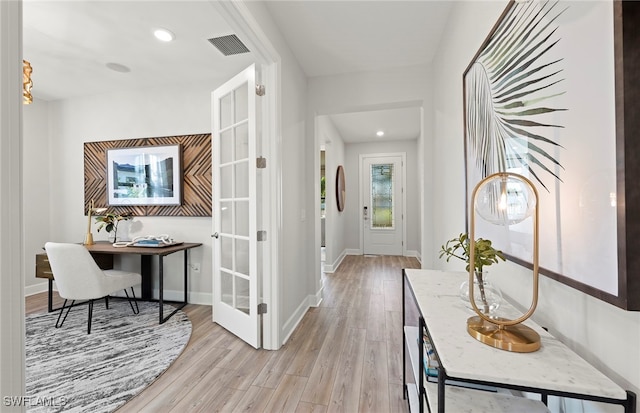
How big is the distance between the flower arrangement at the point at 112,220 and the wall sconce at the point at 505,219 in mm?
3741

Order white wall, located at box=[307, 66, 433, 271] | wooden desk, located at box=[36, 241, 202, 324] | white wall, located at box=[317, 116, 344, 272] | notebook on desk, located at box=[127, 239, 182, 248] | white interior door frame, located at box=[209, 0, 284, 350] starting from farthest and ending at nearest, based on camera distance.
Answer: white wall, located at box=[317, 116, 344, 272], notebook on desk, located at box=[127, 239, 182, 248], white wall, located at box=[307, 66, 433, 271], wooden desk, located at box=[36, 241, 202, 324], white interior door frame, located at box=[209, 0, 284, 350]

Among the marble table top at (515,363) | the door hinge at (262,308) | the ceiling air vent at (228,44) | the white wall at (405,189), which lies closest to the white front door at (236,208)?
the door hinge at (262,308)

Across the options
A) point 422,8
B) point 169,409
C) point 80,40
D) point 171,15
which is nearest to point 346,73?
point 422,8

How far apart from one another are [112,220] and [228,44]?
2480mm

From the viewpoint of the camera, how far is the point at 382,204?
611 centimetres

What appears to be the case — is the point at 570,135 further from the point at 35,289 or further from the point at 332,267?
the point at 35,289

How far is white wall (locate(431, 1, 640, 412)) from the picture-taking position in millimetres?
636

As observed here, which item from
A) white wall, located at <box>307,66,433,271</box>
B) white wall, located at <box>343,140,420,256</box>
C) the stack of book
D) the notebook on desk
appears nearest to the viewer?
the stack of book

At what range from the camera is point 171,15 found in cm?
207

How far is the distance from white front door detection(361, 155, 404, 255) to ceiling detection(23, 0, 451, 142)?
133 inches

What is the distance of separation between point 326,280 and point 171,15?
11.8 ft

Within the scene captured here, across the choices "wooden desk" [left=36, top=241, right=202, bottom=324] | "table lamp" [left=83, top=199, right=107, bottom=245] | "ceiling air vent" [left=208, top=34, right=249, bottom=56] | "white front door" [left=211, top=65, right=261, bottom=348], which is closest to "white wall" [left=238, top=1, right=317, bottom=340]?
"white front door" [left=211, top=65, right=261, bottom=348]

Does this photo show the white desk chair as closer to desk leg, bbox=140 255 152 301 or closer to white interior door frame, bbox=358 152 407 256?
desk leg, bbox=140 255 152 301

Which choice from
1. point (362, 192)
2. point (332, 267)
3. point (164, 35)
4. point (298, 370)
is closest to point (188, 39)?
point (164, 35)
